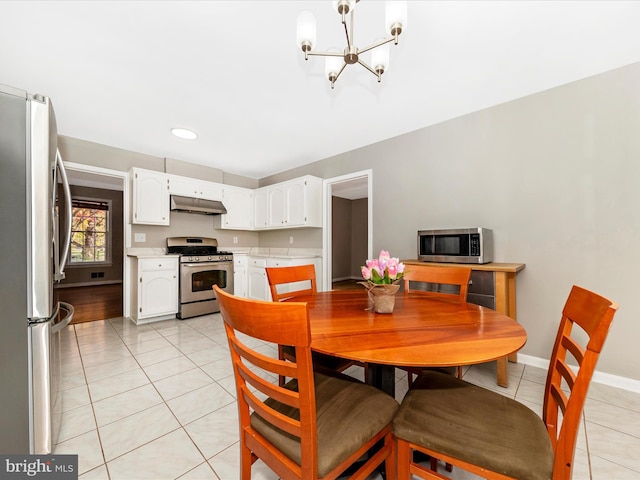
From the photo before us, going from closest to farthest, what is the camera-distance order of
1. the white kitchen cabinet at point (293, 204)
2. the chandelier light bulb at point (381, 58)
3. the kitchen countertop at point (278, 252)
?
the chandelier light bulb at point (381, 58) → the white kitchen cabinet at point (293, 204) → the kitchen countertop at point (278, 252)

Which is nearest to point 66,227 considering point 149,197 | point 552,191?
point 149,197

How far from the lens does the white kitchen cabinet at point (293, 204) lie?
13.3 ft

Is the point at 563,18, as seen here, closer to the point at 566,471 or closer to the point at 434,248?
the point at 434,248

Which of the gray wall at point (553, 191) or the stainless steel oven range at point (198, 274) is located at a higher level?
the gray wall at point (553, 191)

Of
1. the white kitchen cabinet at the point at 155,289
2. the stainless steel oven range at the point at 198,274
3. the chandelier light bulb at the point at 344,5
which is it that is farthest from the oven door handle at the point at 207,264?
the chandelier light bulb at the point at 344,5

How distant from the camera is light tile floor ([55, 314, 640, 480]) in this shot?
1.31 m

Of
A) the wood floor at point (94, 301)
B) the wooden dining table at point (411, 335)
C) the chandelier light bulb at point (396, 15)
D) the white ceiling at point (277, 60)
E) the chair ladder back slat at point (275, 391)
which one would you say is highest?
the white ceiling at point (277, 60)

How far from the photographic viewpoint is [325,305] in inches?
59.9

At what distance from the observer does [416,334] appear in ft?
3.42

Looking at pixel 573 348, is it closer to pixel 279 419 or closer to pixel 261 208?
pixel 279 419

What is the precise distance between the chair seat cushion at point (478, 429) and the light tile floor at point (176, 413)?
57 centimetres

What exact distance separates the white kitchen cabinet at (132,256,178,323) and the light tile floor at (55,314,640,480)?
695 mm

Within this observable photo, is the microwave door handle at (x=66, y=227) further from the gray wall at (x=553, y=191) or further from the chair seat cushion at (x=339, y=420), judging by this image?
the gray wall at (x=553, y=191)

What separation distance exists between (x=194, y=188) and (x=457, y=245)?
3775 millimetres
